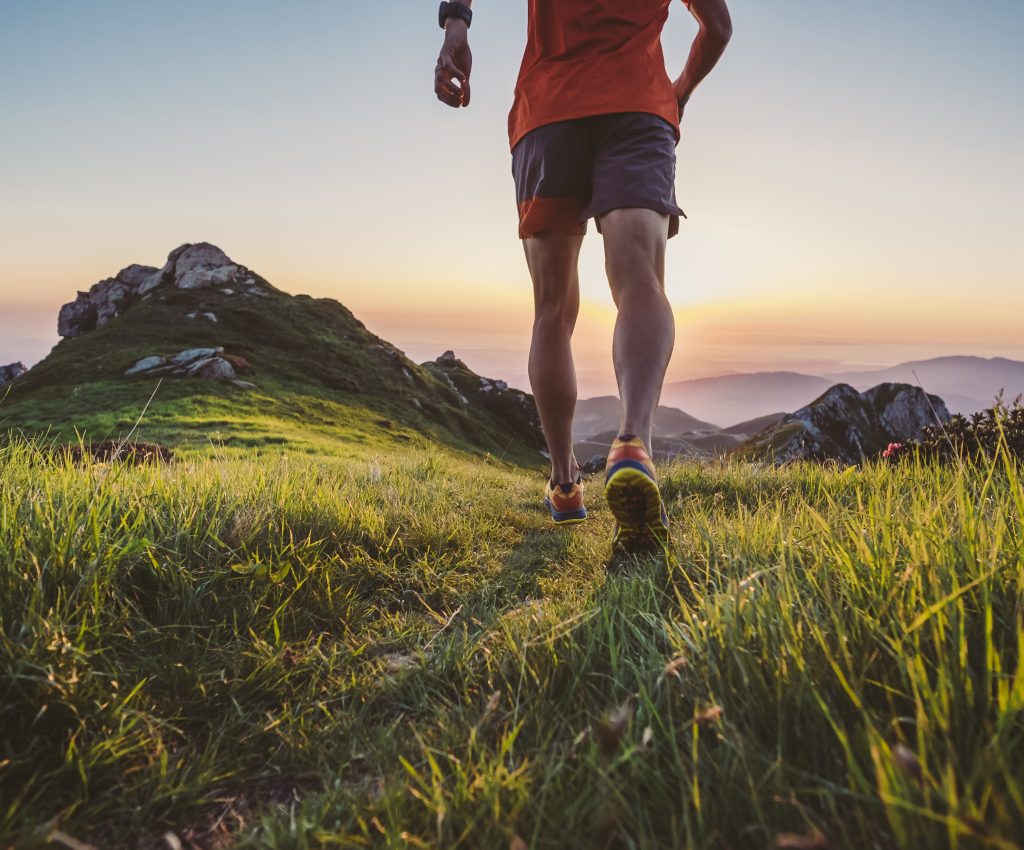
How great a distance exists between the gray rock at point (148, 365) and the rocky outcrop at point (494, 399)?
2990cm

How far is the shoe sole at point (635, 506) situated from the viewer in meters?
2.38

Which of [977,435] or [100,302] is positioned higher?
[100,302]

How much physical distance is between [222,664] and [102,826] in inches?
21.7

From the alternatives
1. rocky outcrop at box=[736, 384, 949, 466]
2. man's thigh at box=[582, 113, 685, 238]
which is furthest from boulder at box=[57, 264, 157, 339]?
man's thigh at box=[582, 113, 685, 238]

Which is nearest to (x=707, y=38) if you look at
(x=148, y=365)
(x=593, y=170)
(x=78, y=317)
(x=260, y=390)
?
(x=593, y=170)

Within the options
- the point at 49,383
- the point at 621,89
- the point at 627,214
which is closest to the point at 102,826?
the point at 627,214

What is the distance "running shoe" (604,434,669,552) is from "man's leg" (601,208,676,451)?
18 cm

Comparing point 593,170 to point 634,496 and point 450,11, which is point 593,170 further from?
point 634,496

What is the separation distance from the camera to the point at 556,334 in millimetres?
3482

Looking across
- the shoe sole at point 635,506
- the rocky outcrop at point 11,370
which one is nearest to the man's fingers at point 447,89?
the shoe sole at point 635,506

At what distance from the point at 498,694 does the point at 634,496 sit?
1264mm

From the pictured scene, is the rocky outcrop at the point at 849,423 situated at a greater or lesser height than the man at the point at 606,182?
lesser

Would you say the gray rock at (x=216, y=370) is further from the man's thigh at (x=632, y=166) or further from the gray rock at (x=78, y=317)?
the gray rock at (x=78, y=317)

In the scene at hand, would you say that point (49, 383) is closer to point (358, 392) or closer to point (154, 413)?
point (154, 413)
